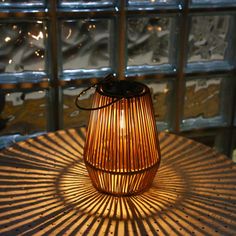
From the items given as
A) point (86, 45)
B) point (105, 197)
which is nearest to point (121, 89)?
point (105, 197)

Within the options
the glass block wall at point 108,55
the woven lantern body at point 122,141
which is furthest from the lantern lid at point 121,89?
the glass block wall at point 108,55

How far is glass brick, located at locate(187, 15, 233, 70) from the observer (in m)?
1.51

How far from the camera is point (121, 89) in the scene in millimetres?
968

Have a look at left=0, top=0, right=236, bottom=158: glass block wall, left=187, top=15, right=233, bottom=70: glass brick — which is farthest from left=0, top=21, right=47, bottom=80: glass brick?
left=187, top=15, right=233, bottom=70: glass brick

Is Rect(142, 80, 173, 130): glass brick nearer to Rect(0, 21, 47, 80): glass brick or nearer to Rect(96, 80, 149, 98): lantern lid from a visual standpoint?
Rect(0, 21, 47, 80): glass brick

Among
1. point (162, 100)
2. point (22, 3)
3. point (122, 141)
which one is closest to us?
point (122, 141)

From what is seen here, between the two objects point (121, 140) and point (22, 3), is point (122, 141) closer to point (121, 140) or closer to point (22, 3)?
point (121, 140)

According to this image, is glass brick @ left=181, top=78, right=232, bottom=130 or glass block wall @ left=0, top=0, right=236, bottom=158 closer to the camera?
glass block wall @ left=0, top=0, right=236, bottom=158

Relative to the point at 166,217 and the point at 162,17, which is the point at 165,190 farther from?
the point at 162,17

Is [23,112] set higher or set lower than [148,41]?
lower

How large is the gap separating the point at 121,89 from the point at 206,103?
2.36ft

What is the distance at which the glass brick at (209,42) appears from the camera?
1.51 meters

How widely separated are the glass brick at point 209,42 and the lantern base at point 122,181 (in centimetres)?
64

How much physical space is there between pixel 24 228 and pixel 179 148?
0.45 meters
